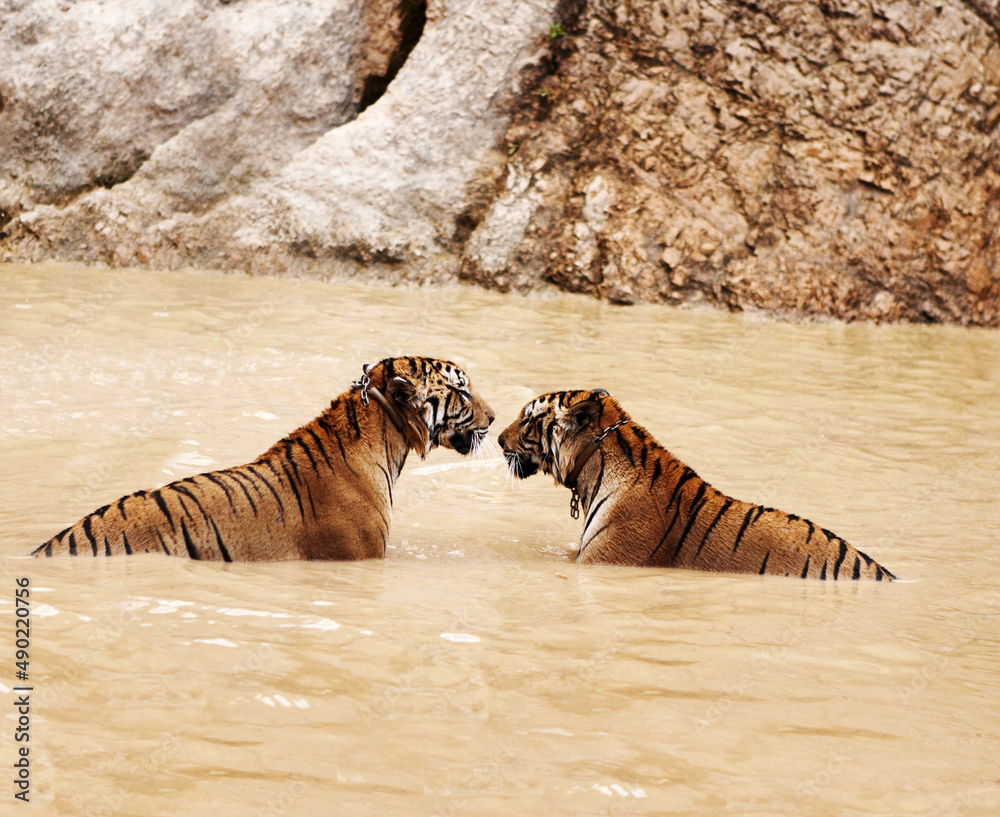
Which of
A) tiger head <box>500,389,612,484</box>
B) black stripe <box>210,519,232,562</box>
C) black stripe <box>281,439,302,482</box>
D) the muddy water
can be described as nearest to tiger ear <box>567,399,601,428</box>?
tiger head <box>500,389,612,484</box>

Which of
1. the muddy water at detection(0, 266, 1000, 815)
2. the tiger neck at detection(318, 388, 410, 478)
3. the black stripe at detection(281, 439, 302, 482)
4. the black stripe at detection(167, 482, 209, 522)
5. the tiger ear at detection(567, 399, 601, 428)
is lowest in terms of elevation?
the muddy water at detection(0, 266, 1000, 815)

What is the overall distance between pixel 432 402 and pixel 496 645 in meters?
1.51

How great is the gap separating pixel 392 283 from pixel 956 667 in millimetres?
8572

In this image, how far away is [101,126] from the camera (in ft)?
35.9

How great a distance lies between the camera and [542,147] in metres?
11.1

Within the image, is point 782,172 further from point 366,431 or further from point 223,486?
point 223,486

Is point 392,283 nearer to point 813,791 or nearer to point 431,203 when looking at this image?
point 431,203

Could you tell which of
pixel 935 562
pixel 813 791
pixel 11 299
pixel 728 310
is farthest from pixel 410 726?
pixel 728 310

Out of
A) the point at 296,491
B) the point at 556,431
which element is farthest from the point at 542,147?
the point at 296,491

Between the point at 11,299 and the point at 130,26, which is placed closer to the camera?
the point at 11,299

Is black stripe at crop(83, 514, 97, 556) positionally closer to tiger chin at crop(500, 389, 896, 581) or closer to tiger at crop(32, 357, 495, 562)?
tiger at crop(32, 357, 495, 562)

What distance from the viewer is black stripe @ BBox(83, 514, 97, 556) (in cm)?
328

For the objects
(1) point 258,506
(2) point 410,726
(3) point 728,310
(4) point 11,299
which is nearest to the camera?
(2) point 410,726

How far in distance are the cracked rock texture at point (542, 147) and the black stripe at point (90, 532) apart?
757 centimetres
